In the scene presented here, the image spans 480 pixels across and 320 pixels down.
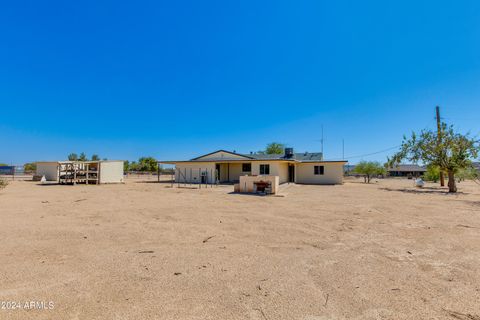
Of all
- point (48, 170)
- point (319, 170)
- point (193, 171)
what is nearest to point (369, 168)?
point (319, 170)

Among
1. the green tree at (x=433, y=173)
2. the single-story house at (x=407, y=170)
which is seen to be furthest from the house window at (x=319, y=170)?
the single-story house at (x=407, y=170)

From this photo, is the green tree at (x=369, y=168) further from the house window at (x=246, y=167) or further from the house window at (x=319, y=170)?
the house window at (x=246, y=167)

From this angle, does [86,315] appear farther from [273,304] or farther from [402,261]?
[402,261]

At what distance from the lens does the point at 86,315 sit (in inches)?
91.0

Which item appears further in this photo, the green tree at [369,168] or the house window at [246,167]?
the green tree at [369,168]

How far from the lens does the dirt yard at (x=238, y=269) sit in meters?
2.46

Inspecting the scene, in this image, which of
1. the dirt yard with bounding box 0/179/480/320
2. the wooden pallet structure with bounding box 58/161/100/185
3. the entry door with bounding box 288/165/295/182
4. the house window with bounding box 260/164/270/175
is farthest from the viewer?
the entry door with bounding box 288/165/295/182

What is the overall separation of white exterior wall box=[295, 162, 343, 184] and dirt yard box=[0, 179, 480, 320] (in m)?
17.9

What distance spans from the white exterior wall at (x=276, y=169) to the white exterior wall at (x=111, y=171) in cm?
1437

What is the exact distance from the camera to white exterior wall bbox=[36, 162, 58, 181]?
25.6 m

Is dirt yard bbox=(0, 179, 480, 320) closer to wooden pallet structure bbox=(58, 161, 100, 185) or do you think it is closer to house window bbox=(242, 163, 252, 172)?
wooden pallet structure bbox=(58, 161, 100, 185)

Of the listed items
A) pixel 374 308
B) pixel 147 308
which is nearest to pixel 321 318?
pixel 374 308

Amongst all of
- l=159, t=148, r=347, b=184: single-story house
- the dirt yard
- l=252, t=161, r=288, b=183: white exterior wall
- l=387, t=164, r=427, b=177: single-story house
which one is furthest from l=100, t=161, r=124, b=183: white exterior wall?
l=387, t=164, r=427, b=177: single-story house

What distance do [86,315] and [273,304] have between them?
6.49 feet
